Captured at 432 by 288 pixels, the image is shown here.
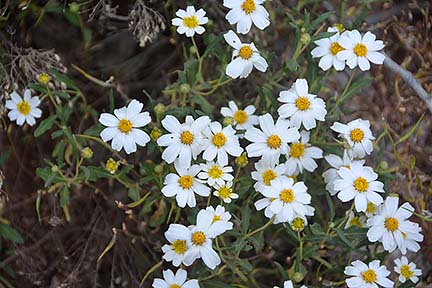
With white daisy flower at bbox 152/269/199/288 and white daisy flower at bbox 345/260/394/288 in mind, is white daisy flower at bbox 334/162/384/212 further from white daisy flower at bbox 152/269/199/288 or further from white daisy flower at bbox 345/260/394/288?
white daisy flower at bbox 152/269/199/288

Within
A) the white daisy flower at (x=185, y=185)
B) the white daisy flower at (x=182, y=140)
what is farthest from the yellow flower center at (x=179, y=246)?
the white daisy flower at (x=182, y=140)

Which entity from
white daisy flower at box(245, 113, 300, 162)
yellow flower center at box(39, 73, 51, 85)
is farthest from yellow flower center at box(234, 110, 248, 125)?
yellow flower center at box(39, 73, 51, 85)

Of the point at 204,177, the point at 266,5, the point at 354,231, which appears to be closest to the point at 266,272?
the point at 354,231

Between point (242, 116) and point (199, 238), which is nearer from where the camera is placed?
point (199, 238)

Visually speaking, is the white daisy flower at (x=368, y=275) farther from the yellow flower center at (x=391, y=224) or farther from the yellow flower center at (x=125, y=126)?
the yellow flower center at (x=125, y=126)

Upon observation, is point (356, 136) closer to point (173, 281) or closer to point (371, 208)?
point (371, 208)

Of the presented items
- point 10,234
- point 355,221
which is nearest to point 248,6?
point 355,221

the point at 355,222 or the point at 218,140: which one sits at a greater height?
the point at 218,140
